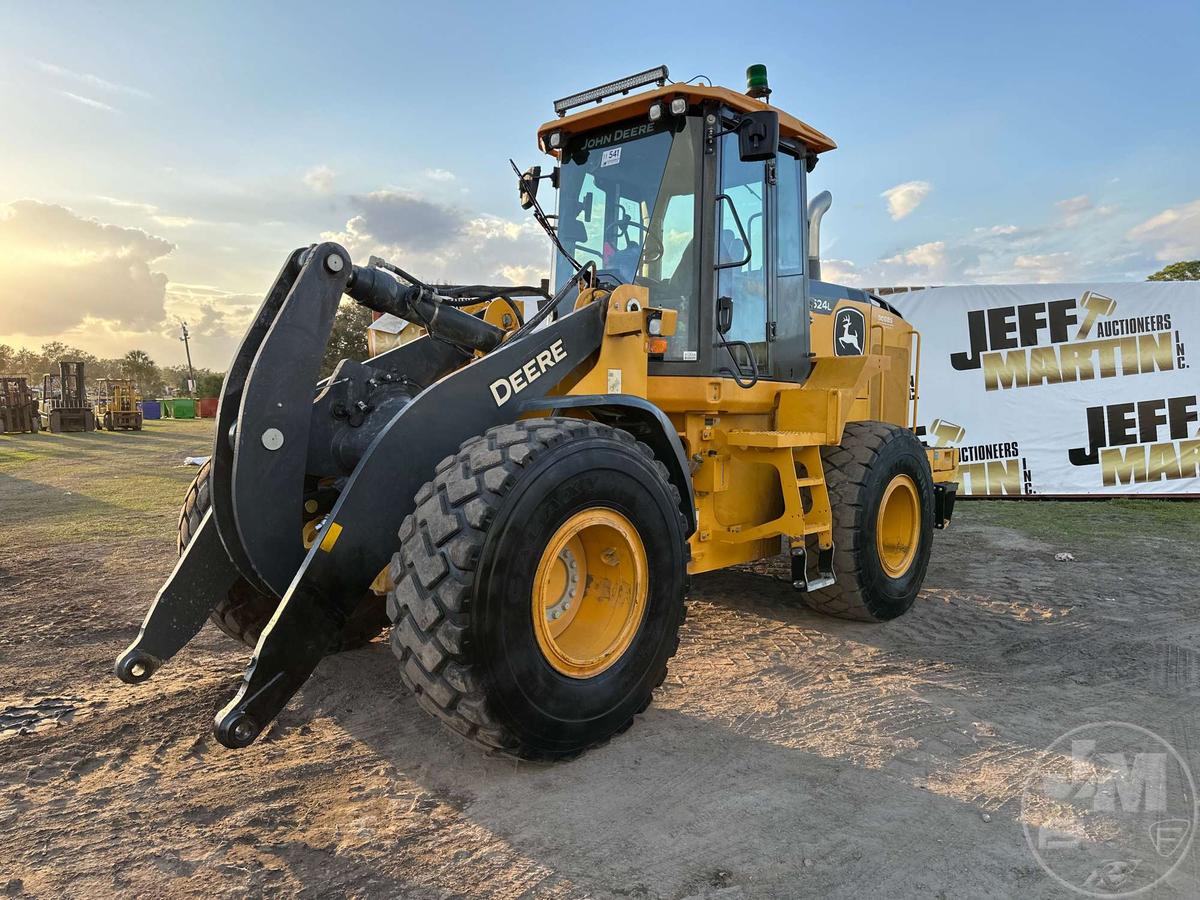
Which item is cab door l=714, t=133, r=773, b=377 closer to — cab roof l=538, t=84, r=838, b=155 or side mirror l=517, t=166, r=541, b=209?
cab roof l=538, t=84, r=838, b=155

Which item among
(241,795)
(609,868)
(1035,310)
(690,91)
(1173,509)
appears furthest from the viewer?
(1035,310)

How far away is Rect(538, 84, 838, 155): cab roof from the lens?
13.9 ft

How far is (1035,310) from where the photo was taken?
11.2 meters

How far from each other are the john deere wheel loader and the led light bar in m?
0.01

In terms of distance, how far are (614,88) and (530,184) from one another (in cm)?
85

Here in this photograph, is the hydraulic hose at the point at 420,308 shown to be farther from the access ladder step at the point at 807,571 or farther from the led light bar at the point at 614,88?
the access ladder step at the point at 807,571

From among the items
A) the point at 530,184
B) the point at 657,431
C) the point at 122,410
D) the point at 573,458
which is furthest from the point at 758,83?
the point at 122,410

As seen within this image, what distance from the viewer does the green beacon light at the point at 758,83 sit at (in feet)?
16.0

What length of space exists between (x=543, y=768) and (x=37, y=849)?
1680mm

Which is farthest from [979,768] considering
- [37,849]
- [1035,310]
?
[1035,310]

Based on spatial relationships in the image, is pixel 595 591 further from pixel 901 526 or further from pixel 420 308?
pixel 901 526

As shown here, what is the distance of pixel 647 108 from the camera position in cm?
436

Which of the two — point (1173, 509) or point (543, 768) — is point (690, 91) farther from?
point (1173, 509)

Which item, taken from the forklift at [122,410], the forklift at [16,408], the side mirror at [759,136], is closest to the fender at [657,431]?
the side mirror at [759,136]
